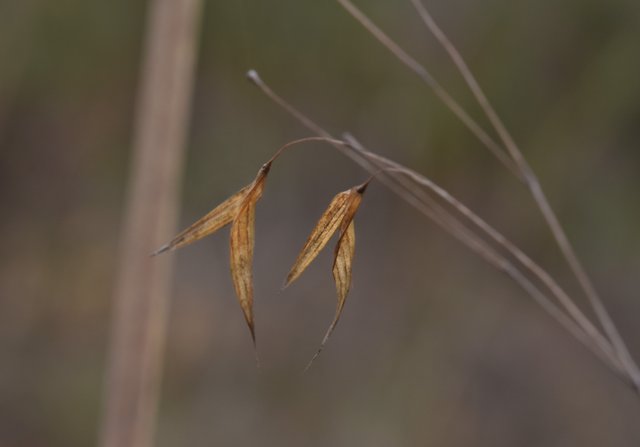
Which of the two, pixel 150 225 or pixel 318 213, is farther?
pixel 318 213

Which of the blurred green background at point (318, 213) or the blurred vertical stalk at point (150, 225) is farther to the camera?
the blurred green background at point (318, 213)

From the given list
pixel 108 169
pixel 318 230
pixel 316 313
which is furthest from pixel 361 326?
pixel 318 230

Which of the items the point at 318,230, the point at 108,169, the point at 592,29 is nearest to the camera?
the point at 318,230

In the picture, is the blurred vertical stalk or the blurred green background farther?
the blurred green background

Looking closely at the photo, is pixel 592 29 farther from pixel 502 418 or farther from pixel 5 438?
pixel 5 438

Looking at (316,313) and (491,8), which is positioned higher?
(491,8)
